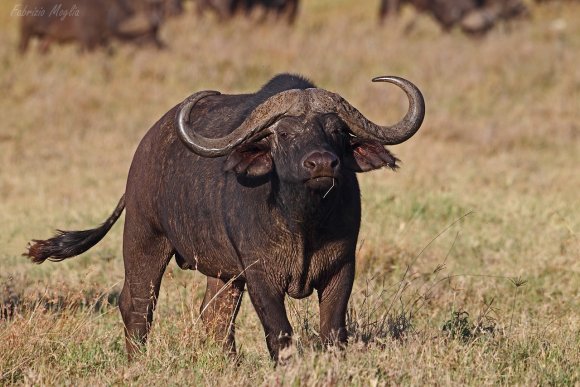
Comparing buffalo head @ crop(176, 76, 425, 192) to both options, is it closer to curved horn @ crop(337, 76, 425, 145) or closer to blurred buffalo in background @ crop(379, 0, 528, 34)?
curved horn @ crop(337, 76, 425, 145)

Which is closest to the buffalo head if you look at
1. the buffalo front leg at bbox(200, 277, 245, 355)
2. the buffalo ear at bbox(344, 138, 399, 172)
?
the buffalo ear at bbox(344, 138, 399, 172)

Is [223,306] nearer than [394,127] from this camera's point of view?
No

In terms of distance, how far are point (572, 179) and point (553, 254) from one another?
3.90 m

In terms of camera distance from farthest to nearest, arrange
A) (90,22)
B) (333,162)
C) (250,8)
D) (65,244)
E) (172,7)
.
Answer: (172,7) → (250,8) → (90,22) → (65,244) → (333,162)

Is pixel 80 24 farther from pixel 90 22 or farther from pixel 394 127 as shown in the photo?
pixel 394 127

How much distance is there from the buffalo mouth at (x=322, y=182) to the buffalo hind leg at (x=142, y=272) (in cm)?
185

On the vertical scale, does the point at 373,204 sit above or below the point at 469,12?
below

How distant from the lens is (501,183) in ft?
39.9

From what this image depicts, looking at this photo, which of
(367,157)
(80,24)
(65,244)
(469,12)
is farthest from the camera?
(469,12)

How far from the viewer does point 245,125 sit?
5516 millimetres

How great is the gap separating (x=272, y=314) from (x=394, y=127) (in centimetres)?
105

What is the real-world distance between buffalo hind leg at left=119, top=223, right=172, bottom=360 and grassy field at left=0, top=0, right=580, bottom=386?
0.57 ft

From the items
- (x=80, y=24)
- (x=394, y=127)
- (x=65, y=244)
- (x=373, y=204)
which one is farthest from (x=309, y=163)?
(x=80, y=24)

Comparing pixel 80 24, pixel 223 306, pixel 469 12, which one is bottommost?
pixel 223 306
